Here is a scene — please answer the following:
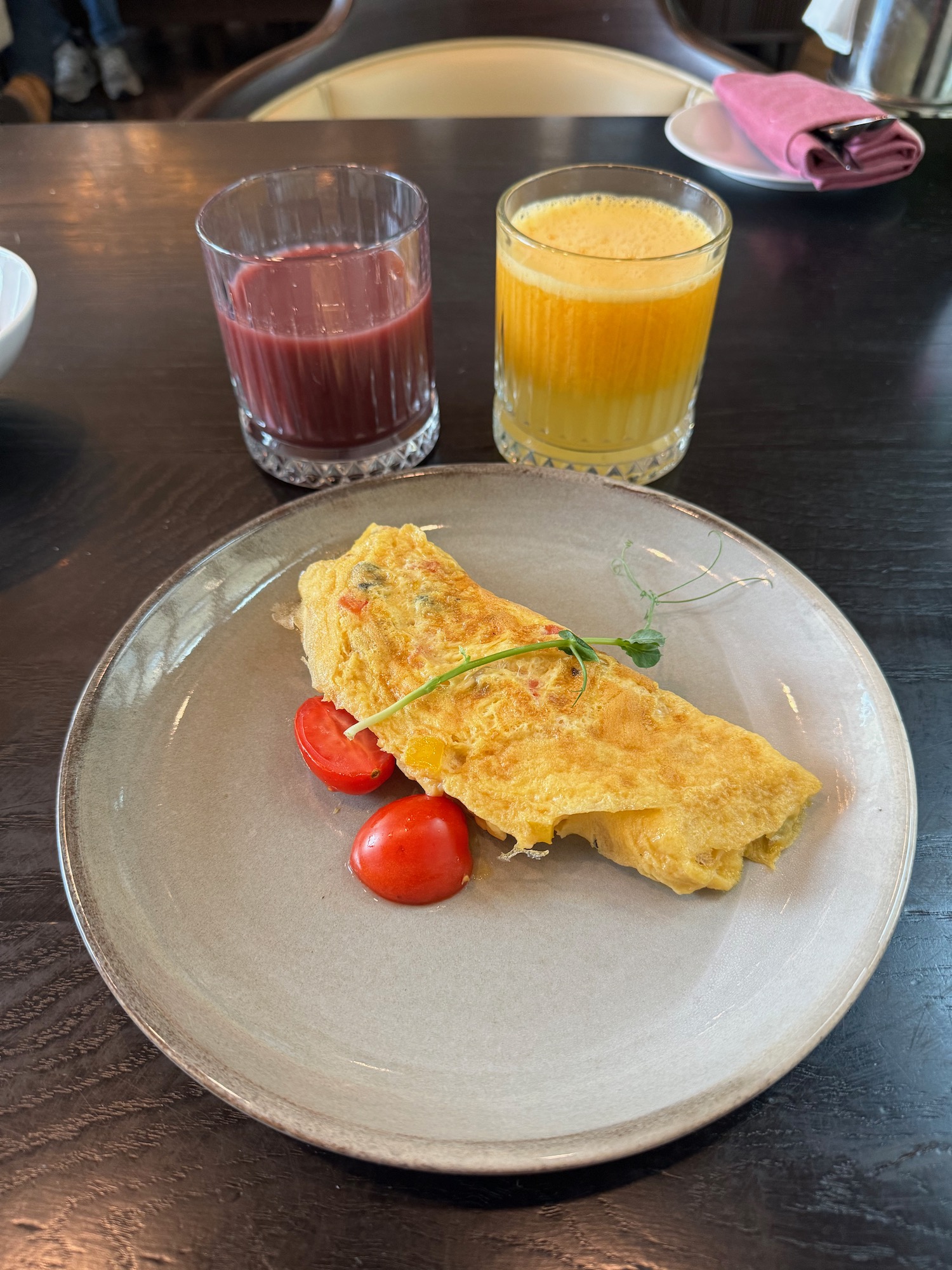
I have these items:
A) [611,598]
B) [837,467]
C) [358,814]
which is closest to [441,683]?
[358,814]

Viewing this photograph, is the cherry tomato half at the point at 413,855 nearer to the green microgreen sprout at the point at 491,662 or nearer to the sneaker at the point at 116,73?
the green microgreen sprout at the point at 491,662

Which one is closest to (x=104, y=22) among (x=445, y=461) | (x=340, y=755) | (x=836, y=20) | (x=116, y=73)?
(x=116, y=73)

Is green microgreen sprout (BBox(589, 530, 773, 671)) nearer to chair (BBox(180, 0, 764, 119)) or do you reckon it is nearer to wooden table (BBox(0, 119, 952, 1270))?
wooden table (BBox(0, 119, 952, 1270))

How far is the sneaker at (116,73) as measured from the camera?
5656 mm

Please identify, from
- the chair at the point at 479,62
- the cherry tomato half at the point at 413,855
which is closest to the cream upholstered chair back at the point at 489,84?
the chair at the point at 479,62

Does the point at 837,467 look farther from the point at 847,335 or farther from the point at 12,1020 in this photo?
the point at 12,1020

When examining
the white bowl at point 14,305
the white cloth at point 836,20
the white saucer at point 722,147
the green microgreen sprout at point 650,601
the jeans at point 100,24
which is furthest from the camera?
the jeans at point 100,24

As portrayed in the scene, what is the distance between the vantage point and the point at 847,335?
6.85 ft

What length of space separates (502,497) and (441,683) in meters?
0.41

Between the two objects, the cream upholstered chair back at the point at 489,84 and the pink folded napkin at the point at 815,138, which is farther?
the cream upholstered chair back at the point at 489,84

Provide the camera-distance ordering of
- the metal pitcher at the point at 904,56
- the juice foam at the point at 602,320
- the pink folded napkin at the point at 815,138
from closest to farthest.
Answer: the juice foam at the point at 602,320 → the pink folded napkin at the point at 815,138 → the metal pitcher at the point at 904,56

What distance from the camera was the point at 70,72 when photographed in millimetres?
5531

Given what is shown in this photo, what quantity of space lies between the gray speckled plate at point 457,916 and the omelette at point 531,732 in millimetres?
49

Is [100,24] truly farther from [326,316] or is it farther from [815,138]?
[326,316]
